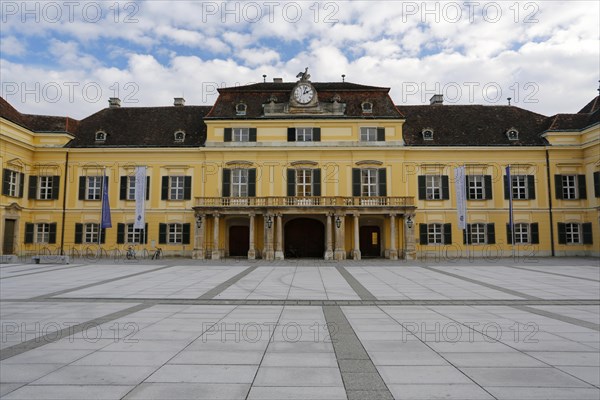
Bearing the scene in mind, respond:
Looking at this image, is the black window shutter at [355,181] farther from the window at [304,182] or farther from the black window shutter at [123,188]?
the black window shutter at [123,188]

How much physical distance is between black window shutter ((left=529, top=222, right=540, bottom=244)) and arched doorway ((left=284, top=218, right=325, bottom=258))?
49.3ft

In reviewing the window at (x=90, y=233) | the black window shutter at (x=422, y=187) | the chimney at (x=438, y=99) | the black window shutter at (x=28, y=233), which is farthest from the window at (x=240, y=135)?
the chimney at (x=438, y=99)

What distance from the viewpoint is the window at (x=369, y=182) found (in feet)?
103

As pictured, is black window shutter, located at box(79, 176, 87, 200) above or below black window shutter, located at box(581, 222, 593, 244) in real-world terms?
above

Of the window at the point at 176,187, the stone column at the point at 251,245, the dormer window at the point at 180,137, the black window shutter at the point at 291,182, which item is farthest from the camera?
the dormer window at the point at 180,137

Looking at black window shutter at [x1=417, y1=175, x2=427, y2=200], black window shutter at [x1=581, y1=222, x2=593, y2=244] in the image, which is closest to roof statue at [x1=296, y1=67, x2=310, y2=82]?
black window shutter at [x1=417, y1=175, x2=427, y2=200]

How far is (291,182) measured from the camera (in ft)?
103

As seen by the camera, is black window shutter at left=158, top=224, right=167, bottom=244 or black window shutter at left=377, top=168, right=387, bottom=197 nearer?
A: black window shutter at left=377, top=168, right=387, bottom=197

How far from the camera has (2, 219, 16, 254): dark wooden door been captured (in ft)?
98.6

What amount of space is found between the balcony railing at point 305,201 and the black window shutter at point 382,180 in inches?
54.3

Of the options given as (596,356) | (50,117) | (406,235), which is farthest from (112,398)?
(50,117)

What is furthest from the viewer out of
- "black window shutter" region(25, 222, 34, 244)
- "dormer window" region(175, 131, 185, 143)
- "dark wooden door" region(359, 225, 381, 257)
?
"dormer window" region(175, 131, 185, 143)

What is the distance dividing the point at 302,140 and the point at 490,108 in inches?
634

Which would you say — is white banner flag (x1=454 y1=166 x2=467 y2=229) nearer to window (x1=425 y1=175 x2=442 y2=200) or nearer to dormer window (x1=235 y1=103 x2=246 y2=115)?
window (x1=425 y1=175 x2=442 y2=200)
